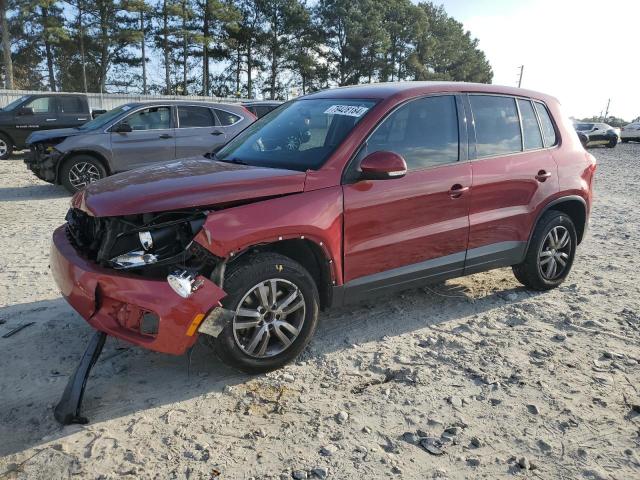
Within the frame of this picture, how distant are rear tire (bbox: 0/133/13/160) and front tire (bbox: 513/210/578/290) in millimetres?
14146

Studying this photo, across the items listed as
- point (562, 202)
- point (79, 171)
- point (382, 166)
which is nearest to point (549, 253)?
point (562, 202)

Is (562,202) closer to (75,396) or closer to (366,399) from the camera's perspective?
(366,399)

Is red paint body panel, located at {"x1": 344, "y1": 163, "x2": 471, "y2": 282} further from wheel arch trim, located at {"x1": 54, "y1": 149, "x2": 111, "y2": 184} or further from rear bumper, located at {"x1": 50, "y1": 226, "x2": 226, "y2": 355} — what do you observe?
wheel arch trim, located at {"x1": 54, "y1": 149, "x2": 111, "y2": 184}

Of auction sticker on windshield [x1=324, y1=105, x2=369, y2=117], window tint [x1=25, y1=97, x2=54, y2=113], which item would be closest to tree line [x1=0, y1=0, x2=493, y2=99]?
window tint [x1=25, y1=97, x2=54, y2=113]

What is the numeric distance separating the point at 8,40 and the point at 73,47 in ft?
21.8

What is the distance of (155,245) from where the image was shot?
10.3ft

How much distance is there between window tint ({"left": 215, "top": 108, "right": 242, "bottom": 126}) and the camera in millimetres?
10359

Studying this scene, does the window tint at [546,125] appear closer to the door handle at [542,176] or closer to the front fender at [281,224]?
the door handle at [542,176]

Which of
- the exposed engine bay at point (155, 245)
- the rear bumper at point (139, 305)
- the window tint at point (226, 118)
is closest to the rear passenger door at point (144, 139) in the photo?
the window tint at point (226, 118)

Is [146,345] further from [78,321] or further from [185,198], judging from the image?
[78,321]

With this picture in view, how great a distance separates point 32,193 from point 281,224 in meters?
8.31

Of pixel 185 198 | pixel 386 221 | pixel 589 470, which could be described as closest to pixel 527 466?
pixel 589 470

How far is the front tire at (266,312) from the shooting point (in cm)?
318

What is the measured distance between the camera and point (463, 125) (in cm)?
426
